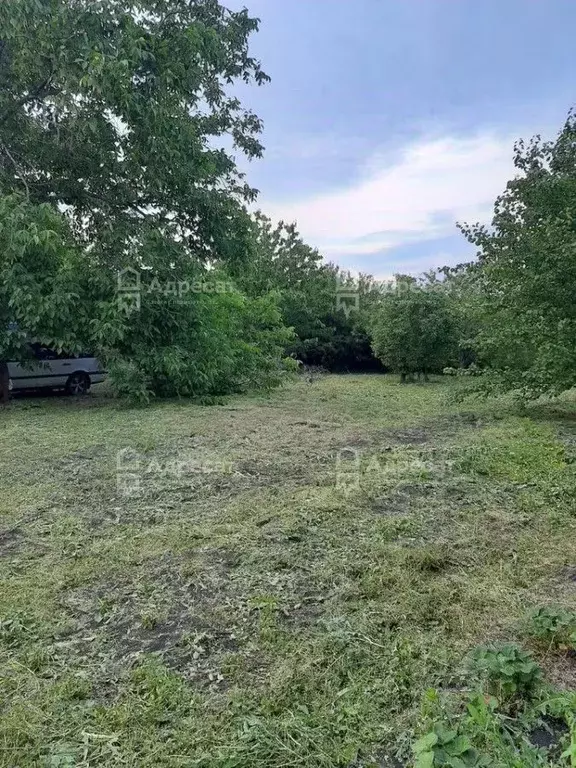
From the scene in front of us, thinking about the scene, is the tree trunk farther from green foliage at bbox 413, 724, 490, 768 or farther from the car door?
green foliage at bbox 413, 724, 490, 768

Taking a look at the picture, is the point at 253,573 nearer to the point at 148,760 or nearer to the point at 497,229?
the point at 148,760

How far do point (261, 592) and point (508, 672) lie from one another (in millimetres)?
1073

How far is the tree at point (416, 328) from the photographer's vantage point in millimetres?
13219

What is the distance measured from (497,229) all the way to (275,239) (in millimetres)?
12602

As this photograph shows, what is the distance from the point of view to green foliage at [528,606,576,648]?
1862mm

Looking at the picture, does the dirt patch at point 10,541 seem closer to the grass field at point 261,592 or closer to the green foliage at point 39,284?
the grass field at point 261,592

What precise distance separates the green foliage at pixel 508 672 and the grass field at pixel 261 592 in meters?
0.09

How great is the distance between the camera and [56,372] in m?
10.5

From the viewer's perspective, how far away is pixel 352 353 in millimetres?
19125

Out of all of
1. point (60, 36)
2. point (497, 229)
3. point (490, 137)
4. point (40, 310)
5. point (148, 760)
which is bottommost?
point (148, 760)

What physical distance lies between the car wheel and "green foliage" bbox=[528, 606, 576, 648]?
10.3 m

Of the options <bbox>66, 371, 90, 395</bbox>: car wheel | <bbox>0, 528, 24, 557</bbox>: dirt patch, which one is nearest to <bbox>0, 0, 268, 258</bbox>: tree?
<bbox>66, 371, 90, 395</bbox>: car wheel

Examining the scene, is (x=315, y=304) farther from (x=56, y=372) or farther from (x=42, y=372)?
(x=42, y=372)

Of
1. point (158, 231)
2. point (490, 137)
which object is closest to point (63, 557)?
point (158, 231)
